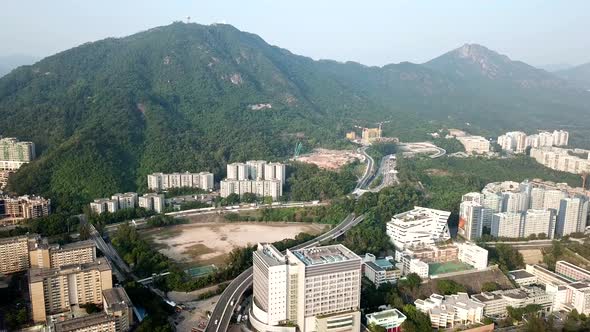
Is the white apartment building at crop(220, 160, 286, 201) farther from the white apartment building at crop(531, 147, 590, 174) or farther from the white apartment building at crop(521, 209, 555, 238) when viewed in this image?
the white apartment building at crop(531, 147, 590, 174)

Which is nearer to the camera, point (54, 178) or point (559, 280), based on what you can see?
point (559, 280)

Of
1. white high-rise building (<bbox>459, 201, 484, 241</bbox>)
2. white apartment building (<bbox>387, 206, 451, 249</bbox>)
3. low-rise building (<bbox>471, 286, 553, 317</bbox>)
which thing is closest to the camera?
low-rise building (<bbox>471, 286, 553, 317</bbox>)

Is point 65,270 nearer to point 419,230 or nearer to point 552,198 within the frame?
point 419,230

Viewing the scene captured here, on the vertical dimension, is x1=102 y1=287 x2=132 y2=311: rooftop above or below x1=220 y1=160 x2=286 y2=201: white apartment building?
below

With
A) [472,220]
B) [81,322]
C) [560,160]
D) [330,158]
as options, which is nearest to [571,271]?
[472,220]

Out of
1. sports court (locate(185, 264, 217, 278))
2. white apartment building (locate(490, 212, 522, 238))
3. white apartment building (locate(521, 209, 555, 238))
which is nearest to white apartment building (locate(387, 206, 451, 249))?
white apartment building (locate(490, 212, 522, 238))

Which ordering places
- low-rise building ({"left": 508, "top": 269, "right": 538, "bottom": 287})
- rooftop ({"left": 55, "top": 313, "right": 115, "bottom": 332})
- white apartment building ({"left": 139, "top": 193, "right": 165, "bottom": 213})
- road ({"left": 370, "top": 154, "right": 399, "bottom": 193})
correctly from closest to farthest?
1. rooftop ({"left": 55, "top": 313, "right": 115, "bottom": 332})
2. low-rise building ({"left": 508, "top": 269, "right": 538, "bottom": 287})
3. white apartment building ({"left": 139, "top": 193, "right": 165, "bottom": 213})
4. road ({"left": 370, "top": 154, "right": 399, "bottom": 193})

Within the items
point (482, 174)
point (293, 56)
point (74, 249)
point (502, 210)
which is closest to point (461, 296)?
point (502, 210)

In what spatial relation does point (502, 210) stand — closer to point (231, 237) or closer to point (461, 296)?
point (461, 296)

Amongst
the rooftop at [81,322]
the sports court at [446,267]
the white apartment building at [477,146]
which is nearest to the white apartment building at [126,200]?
the rooftop at [81,322]
